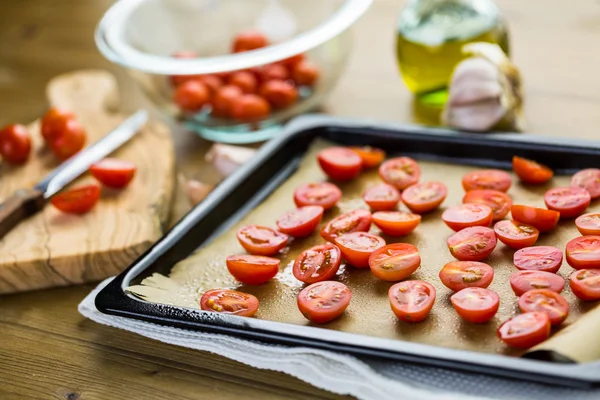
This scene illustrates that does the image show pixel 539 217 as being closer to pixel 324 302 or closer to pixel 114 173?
pixel 324 302

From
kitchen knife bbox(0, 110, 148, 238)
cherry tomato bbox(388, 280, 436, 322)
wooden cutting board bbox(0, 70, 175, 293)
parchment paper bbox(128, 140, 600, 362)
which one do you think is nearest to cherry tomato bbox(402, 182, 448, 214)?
parchment paper bbox(128, 140, 600, 362)

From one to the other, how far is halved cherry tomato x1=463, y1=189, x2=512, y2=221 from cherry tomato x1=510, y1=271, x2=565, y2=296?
200 mm

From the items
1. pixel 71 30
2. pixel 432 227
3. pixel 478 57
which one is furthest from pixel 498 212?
pixel 71 30

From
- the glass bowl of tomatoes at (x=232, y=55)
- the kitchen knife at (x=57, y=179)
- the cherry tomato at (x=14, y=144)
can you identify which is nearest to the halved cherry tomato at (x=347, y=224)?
the glass bowl of tomatoes at (x=232, y=55)

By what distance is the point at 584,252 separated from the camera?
3.68 feet

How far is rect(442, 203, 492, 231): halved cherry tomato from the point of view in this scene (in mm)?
1257

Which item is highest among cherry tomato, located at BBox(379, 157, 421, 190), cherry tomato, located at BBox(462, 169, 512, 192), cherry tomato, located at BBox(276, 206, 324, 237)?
cherry tomato, located at BBox(462, 169, 512, 192)

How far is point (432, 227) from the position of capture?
4.32ft

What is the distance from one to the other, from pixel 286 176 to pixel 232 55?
0.29 m

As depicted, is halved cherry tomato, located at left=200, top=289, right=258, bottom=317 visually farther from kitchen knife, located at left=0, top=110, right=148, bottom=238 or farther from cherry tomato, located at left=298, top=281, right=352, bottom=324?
kitchen knife, located at left=0, top=110, right=148, bottom=238

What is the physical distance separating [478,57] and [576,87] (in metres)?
0.37

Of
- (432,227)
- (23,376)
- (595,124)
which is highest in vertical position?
(595,124)

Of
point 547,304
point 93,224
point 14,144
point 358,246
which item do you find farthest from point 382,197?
point 14,144

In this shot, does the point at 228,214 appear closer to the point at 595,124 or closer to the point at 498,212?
the point at 498,212
